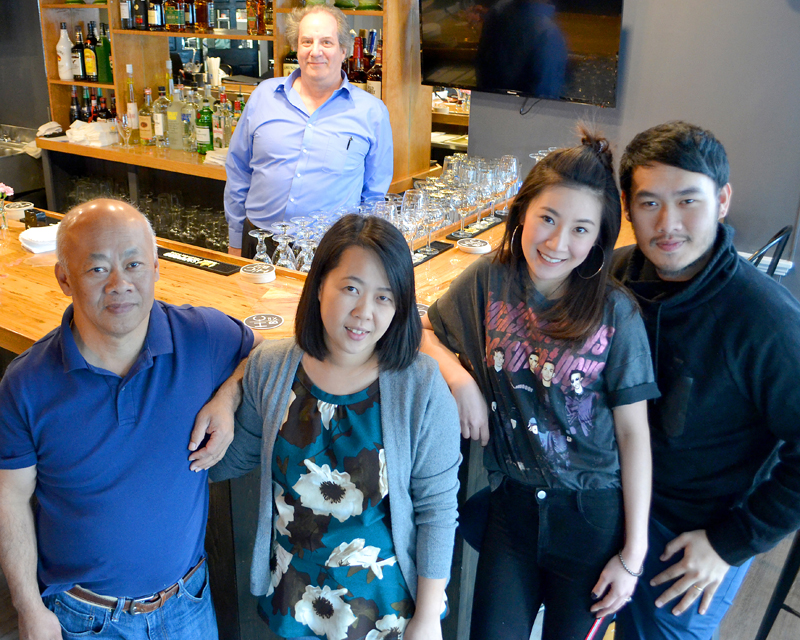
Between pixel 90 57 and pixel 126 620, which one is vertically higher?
pixel 90 57

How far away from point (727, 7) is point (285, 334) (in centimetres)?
268

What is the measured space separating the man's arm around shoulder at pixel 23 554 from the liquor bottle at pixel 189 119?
3732 mm

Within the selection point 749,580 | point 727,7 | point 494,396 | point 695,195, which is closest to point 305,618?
point 494,396

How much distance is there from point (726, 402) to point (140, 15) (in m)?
4.52

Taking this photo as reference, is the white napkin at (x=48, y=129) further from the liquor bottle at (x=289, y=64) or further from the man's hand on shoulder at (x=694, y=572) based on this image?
the man's hand on shoulder at (x=694, y=572)

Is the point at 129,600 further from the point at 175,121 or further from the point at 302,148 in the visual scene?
the point at 175,121

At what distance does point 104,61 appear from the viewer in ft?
16.4

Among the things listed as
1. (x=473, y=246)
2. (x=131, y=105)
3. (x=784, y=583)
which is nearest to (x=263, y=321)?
(x=473, y=246)

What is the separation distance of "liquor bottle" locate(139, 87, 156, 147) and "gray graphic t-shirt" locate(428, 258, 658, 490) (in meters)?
4.01

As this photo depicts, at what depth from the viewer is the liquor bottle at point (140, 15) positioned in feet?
15.0

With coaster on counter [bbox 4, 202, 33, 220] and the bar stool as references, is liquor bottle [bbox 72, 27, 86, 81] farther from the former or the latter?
the bar stool

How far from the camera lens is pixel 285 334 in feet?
6.27

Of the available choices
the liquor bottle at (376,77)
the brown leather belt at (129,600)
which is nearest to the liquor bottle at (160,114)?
the liquor bottle at (376,77)

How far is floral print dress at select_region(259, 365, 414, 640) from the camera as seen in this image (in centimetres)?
129
